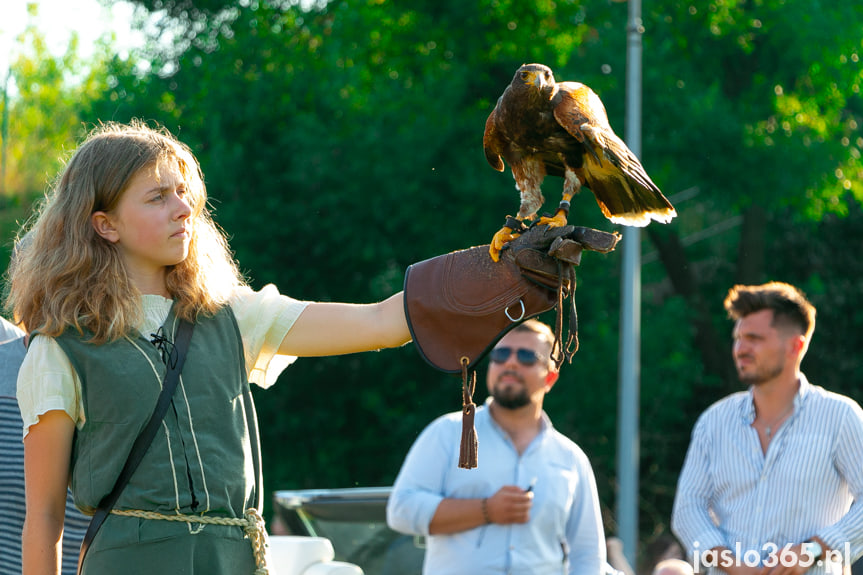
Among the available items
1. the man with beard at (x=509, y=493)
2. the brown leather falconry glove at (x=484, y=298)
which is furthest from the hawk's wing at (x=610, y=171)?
the man with beard at (x=509, y=493)

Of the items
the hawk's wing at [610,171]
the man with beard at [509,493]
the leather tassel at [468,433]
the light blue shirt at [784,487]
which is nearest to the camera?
the leather tassel at [468,433]

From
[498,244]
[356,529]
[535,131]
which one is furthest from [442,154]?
[498,244]

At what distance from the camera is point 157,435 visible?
1.84 metres

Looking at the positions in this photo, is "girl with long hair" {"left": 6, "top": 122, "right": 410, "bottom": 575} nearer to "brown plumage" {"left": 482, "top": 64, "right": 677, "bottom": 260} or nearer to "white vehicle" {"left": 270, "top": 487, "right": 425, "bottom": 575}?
"brown plumage" {"left": 482, "top": 64, "right": 677, "bottom": 260}

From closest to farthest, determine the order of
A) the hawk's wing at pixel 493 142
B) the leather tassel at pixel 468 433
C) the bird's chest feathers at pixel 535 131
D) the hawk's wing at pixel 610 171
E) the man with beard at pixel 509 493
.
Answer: the leather tassel at pixel 468 433 → the hawk's wing at pixel 610 171 → the bird's chest feathers at pixel 535 131 → the hawk's wing at pixel 493 142 → the man with beard at pixel 509 493

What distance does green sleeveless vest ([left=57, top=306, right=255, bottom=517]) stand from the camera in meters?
1.83

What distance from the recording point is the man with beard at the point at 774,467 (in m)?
3.74

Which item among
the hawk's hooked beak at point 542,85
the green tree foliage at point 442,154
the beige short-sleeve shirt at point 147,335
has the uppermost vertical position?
the green tree foliage at point 442,154

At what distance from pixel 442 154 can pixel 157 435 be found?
1010 cm

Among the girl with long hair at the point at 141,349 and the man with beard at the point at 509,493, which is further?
the man with beard at the point at 509,493

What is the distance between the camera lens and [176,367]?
1.89 meters

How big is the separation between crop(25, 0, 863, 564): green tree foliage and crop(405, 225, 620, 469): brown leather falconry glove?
29.2ft

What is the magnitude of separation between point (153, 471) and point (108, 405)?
146 mm

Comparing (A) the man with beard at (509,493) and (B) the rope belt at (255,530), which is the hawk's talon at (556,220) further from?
(A) the man with beard at (509,493)
